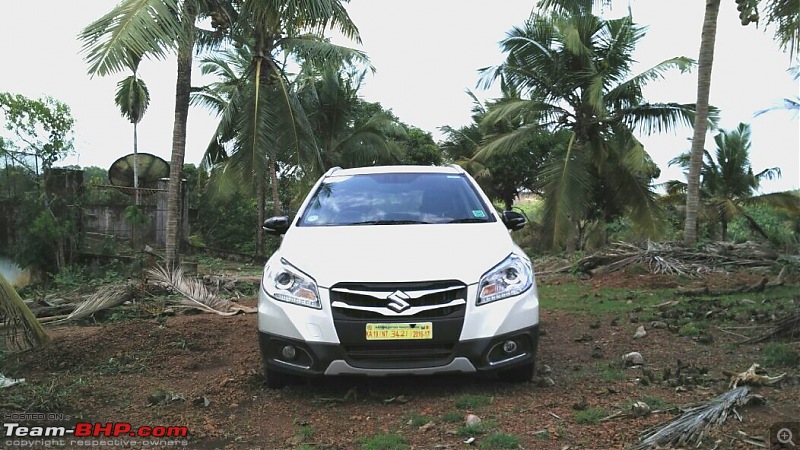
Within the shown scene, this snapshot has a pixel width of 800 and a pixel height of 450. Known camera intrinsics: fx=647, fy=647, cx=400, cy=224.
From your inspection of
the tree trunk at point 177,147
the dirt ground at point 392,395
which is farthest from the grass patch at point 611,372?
the tree trunk at point 177,147

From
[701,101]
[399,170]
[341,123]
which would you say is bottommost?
[399,170]

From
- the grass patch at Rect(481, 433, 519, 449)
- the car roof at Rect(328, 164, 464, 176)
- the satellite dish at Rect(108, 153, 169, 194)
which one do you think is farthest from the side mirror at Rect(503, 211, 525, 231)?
the satellite dish at Rect(108, 153, 169, 194)

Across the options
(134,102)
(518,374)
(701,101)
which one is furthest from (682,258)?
(134,102)

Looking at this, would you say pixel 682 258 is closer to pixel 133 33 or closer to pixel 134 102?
pixel 133 33

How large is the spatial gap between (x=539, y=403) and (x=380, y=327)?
110 centimetres

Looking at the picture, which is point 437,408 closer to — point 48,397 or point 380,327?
point 380,327

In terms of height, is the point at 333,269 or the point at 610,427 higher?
the point at 333,269

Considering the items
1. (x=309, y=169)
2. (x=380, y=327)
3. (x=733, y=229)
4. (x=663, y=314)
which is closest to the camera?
(x=380, y=327)

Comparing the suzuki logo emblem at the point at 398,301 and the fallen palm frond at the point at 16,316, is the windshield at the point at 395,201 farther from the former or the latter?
the fallen palm frond at the point at 16,316

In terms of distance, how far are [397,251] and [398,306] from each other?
0.44 meters

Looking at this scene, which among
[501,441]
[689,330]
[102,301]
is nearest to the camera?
[501,441]

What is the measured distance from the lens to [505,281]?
402 cm

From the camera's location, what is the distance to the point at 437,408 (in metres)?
3.87

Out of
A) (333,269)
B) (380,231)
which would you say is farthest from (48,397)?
(380,231)
